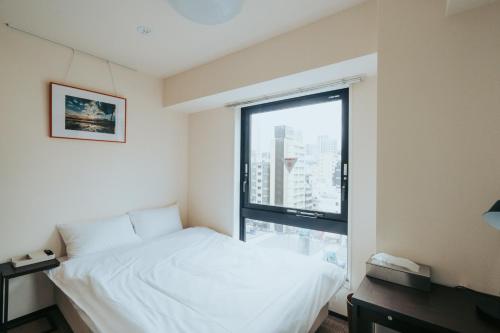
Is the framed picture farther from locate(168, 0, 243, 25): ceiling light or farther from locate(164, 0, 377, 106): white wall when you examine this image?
locate(168, 0, 243, 25): ceiling light

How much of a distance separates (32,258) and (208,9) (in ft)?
7.91

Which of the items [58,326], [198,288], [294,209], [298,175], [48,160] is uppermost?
[48,160]

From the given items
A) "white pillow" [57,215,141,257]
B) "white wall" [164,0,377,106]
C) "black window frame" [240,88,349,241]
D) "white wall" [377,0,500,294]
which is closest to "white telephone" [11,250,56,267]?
"white pillow" [57,215,141,257]

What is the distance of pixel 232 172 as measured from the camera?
289cm

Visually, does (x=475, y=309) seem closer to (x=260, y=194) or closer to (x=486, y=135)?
(x=486, y=135)

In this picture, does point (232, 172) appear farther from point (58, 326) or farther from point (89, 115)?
point (58, 326)

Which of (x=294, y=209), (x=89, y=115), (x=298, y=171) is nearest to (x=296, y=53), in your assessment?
(x=298, y=171)

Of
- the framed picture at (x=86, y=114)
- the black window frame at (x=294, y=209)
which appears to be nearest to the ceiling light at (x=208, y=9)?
the black window frame at (x=294, y=209)

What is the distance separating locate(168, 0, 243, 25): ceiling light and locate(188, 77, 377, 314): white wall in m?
1.21

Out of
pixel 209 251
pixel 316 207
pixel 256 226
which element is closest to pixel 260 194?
pixel 256 226

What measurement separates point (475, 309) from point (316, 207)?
4.62ft

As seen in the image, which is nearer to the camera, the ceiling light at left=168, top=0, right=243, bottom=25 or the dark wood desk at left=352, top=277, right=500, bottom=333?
the dark wood desk at left=352, top=277, right=500, bottom=333

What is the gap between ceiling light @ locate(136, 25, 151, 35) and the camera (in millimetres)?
1877

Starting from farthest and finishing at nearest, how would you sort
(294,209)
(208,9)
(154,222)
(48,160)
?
(154,222) → (294,209) → (48,160) → (208,9)
